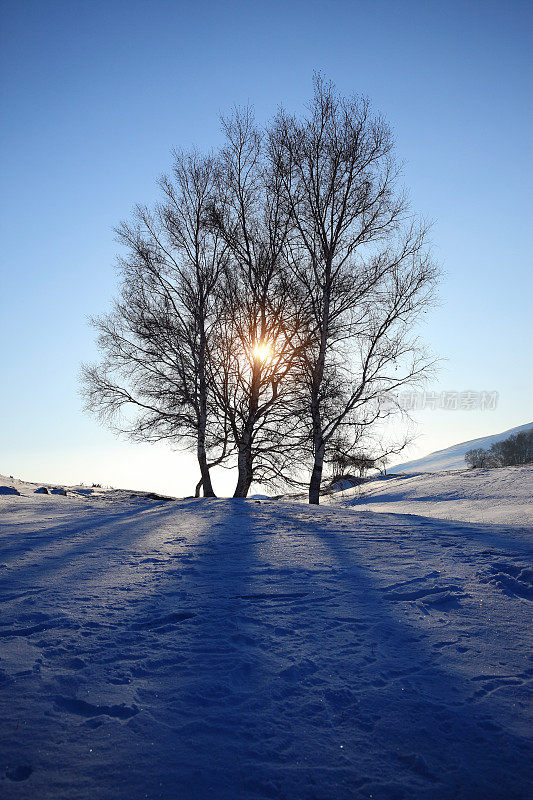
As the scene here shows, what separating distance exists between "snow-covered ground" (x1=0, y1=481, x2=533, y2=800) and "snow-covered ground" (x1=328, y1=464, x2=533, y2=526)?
563 centimetres

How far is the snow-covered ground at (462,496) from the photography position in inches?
408

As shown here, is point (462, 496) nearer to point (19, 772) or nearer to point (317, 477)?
point (317, 477)

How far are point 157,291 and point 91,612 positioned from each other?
11759mm

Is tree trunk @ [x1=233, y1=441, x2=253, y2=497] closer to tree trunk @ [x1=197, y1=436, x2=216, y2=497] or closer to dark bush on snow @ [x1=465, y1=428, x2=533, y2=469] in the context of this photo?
tree trunk @ [x1=197, y1=436, x2=216, y2=497]

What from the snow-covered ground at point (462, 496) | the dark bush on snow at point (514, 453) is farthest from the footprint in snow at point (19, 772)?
the dark bush on snow at point (514, 453)

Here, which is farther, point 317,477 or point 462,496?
point 462,496

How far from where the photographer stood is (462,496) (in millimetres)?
13188

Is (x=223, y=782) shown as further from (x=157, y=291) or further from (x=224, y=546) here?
(x=157, y=291)

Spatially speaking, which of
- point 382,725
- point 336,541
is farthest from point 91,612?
point 336,541

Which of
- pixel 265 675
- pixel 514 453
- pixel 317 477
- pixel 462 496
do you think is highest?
pixel 514 453

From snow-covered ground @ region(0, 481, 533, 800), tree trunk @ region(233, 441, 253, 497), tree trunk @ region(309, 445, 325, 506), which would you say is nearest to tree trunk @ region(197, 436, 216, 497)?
tree trunk @ region(233, 441, 253, 497)

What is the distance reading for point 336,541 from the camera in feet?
19.8

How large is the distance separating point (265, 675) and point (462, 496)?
11.8 meters

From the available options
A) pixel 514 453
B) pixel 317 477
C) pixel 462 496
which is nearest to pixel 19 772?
pixel 317 477
